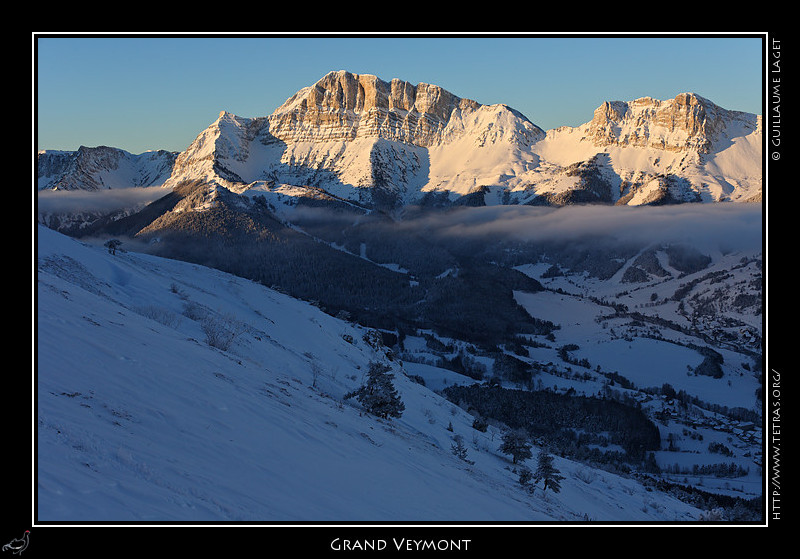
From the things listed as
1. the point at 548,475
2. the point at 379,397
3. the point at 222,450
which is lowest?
the point at 548,475

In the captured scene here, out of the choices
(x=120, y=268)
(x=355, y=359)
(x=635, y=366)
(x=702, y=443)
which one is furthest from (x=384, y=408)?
(x=635, y=366)

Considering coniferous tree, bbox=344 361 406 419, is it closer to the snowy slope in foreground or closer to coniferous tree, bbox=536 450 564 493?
the snowy slope in foreground
